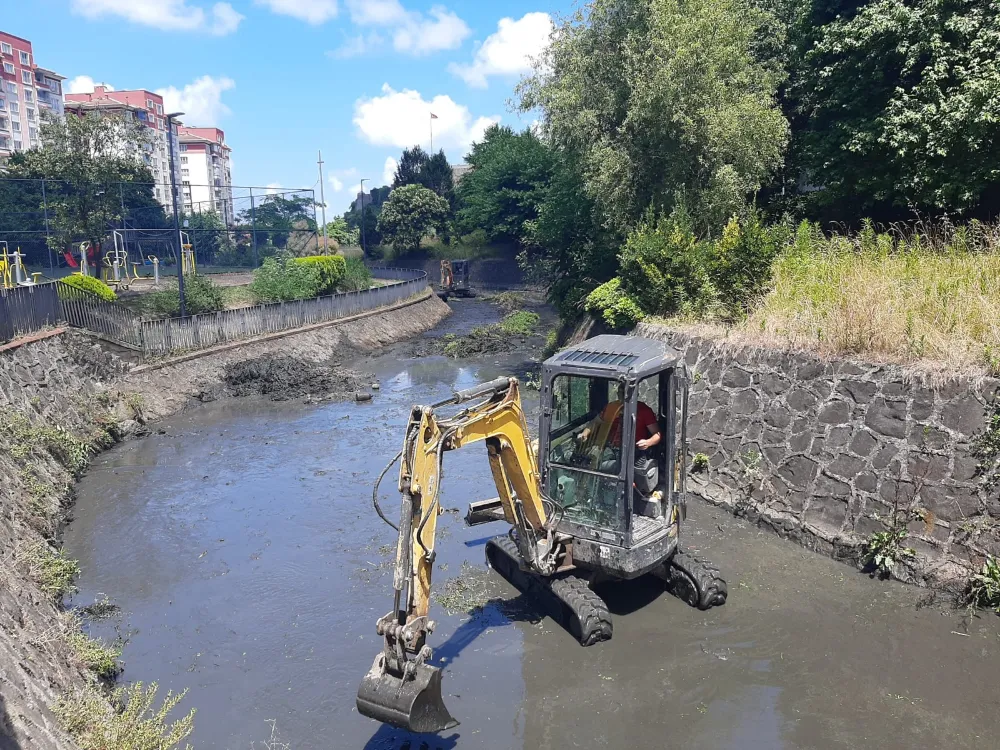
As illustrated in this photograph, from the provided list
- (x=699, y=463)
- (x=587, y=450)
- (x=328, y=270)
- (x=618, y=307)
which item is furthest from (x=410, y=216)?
(x=587, y=450)

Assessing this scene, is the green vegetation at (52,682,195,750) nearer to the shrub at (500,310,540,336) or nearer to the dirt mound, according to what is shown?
the dirt mound

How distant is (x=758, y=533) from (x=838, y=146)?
1109cm

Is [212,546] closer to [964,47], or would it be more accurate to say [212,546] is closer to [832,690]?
[832,690]

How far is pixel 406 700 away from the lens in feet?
16.6

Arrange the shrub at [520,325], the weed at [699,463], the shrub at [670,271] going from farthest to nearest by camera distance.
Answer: the shrub at [520,325] < the shrub at [670,271] < the weed at [699,463]

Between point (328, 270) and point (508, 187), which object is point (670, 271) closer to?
point (328, 270)

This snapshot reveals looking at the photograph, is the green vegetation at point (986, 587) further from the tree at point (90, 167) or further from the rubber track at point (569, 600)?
the tree at point (90, 167)

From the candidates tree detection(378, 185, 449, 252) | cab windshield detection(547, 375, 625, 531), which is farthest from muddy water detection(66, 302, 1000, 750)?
tree detection(378, 185, 449, 252)

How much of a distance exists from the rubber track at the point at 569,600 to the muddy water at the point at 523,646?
0.53ft

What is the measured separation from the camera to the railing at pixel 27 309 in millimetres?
15008

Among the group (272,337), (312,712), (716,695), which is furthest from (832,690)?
(272,337)

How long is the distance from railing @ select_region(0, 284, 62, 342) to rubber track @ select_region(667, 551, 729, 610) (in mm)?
13799

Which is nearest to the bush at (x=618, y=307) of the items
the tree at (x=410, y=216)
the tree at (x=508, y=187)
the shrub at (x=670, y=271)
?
the shrub at (x=670, y=271)

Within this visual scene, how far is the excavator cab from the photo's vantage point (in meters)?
7.18
